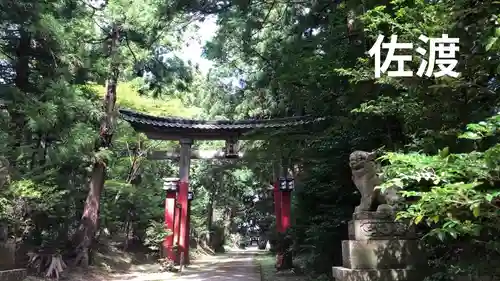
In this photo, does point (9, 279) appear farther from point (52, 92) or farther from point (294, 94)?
point (294, 94)

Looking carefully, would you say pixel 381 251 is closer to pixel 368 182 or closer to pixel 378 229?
pixel 378 229

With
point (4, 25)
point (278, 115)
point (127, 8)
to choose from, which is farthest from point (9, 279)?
point (278, 115)

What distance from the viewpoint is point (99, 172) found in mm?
12133

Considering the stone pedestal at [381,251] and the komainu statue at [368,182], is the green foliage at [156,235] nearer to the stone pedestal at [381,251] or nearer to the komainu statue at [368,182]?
the stone pedestal at [381,251]

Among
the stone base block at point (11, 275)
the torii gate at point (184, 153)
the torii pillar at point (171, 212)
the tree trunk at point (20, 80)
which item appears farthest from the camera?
the torii pillar at point (171, 212)

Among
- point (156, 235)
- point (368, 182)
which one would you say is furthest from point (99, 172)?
point (368, 182)

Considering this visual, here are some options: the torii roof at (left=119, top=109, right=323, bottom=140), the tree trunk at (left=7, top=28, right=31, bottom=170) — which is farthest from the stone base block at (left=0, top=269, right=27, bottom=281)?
the torii roof at (left=119, top=109, right=323, bottom=140)

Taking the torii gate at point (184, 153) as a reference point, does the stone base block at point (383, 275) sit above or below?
below

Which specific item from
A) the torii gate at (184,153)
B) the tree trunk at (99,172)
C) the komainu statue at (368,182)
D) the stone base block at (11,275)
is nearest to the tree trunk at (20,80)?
the tree trunk at (99,172)

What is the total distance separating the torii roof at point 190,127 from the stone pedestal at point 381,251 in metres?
8.45

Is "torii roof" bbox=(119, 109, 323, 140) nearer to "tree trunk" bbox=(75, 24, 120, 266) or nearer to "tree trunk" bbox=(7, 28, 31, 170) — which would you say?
"tree trunk" bbox=(75, 24, 120, 266)

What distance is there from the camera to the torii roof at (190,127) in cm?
1395

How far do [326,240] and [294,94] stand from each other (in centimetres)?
294

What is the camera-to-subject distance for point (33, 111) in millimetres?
8383
